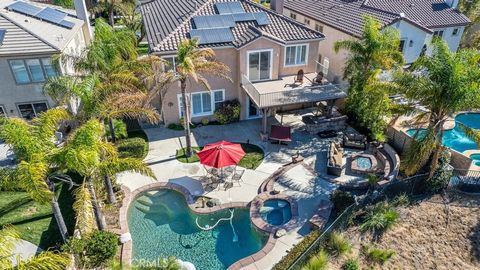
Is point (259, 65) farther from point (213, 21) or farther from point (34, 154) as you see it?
point (34, 154)

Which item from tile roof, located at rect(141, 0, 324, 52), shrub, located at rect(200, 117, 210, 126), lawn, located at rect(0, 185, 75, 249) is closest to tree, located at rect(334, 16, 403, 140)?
tile roof, located at rect(141, 0, 324, 52)

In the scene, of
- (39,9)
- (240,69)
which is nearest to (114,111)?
(240,69)

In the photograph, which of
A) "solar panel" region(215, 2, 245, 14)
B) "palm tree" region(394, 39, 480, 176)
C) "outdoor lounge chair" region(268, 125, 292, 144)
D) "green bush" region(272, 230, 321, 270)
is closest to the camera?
"green bush" region(272, 230, 321, 270)

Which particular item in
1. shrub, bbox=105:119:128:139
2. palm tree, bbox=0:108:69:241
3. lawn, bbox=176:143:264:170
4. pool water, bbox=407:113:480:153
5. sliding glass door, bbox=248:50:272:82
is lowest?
lawn, bbox=176:143:264:170

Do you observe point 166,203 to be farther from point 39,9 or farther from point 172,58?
point 39,9

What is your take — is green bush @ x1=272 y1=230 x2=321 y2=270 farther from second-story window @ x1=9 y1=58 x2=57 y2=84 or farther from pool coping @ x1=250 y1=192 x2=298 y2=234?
second-story window @ x1=9 y1=58 x2=57 y2=84

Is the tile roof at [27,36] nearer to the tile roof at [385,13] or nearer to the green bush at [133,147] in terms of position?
the green bush at [133,147]

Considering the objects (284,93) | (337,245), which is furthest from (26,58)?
(337,245)
